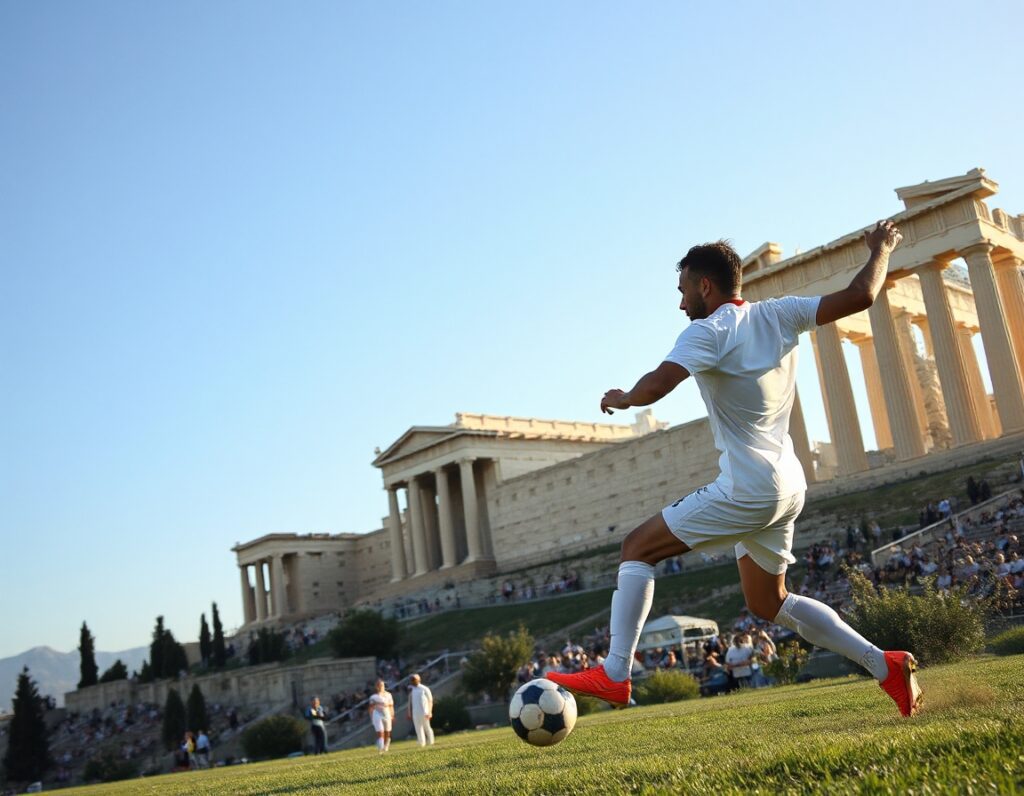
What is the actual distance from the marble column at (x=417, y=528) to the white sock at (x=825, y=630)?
7177cm

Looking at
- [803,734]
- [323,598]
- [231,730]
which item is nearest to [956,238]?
[231,730]

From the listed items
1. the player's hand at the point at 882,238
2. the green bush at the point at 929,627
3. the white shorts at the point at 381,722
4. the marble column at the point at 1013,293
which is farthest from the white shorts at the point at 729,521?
the marble column at the point at 1013,293

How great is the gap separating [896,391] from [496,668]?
2191 cm

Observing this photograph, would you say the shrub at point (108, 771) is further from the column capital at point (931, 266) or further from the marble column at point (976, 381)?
the marble column at point (976, 381)

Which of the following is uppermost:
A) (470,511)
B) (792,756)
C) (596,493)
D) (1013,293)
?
(1013,293)

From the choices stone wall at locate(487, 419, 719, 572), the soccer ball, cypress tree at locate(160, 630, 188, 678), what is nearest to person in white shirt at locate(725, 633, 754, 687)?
the soccer ball

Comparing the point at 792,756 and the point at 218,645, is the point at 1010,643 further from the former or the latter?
the point at 218,645

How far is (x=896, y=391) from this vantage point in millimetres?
43375

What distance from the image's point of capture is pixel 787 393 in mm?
5297

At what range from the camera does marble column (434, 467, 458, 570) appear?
73812 mm

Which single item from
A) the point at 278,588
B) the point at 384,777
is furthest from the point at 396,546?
the point at 384,777

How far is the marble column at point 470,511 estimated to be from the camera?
7306 cm

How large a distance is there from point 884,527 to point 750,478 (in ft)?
109

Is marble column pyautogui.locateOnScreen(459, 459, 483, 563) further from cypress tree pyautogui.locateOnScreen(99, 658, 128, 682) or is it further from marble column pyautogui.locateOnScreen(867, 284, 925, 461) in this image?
marble column pyautogui.locateOnScreen(867, 284, 925, 461)
